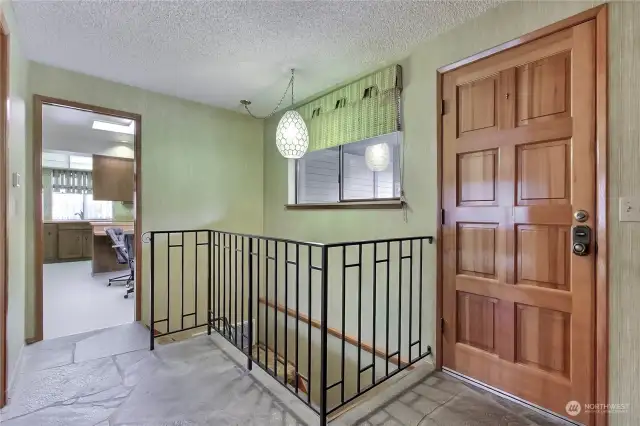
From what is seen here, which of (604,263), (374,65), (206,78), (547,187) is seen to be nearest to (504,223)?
(547,187)

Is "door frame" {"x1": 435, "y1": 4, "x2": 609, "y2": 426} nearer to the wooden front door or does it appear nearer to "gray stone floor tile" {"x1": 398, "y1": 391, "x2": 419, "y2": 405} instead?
the wooden front door

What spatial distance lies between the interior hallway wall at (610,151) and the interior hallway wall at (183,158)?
1.41 meters

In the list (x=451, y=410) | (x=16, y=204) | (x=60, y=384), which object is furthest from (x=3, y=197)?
(x=451, y=410)

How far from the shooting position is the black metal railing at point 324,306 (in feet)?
5.83

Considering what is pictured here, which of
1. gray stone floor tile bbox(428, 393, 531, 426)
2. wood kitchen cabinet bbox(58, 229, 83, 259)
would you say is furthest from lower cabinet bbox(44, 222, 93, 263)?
gray stone floor tile bbox(428, 393, 531, 426)

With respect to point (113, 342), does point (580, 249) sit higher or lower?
higher

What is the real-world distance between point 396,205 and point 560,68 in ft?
4.17

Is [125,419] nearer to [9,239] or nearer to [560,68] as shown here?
[9,239]

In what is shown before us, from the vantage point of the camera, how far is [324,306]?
146cm

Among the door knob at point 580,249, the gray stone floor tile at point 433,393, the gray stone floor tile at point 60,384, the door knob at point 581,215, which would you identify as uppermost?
the door knob at point 581,215

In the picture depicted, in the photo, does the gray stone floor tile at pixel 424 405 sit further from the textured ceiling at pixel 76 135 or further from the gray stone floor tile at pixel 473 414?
the textured ceiling at pixel 76 135

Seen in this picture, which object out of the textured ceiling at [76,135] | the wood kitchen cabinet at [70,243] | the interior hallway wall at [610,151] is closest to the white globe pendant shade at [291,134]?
the interior hallway wall at [610,151]

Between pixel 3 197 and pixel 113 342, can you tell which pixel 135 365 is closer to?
pixel 113 342

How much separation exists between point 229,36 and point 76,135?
4.51 meters
